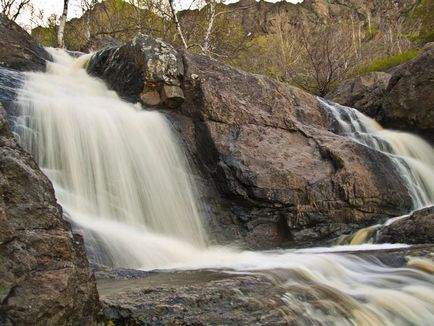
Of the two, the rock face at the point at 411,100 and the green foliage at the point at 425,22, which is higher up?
the green foliage at the point at 425,22

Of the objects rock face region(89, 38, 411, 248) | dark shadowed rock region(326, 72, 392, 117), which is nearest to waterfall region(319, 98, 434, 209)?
rock face region(89, 38, 411, 248)

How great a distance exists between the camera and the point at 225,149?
8.06m

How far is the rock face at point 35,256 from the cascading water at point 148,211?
5.06ft

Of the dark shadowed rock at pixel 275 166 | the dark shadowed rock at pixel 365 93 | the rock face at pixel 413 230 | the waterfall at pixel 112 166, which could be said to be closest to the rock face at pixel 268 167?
the dark shadowed rock at pixel 275 166

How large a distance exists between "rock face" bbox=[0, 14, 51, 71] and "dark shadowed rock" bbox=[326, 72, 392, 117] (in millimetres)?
8615

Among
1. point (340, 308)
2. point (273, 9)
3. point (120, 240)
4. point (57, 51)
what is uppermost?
point (273, 9)

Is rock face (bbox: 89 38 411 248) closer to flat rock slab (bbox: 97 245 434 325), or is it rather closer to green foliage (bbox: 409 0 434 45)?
flat rock slab (bbox: 97 245 434 325)

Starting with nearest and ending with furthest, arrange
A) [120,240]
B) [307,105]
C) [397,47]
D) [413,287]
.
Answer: [413,287] → [120,240] → [307,105] → [397,47]

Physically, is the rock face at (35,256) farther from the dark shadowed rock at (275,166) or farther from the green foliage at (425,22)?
the green foliage at (425,22)

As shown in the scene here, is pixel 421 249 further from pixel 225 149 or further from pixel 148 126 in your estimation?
pixel 148 126

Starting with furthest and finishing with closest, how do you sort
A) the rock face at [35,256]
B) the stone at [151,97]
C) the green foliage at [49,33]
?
the green foliage at [49,33], the stone at [151,97], the rock face at [35,256]

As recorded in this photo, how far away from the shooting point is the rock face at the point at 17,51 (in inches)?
408

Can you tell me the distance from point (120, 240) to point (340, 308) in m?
2.93

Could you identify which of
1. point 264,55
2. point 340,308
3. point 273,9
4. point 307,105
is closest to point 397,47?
point 264,55
